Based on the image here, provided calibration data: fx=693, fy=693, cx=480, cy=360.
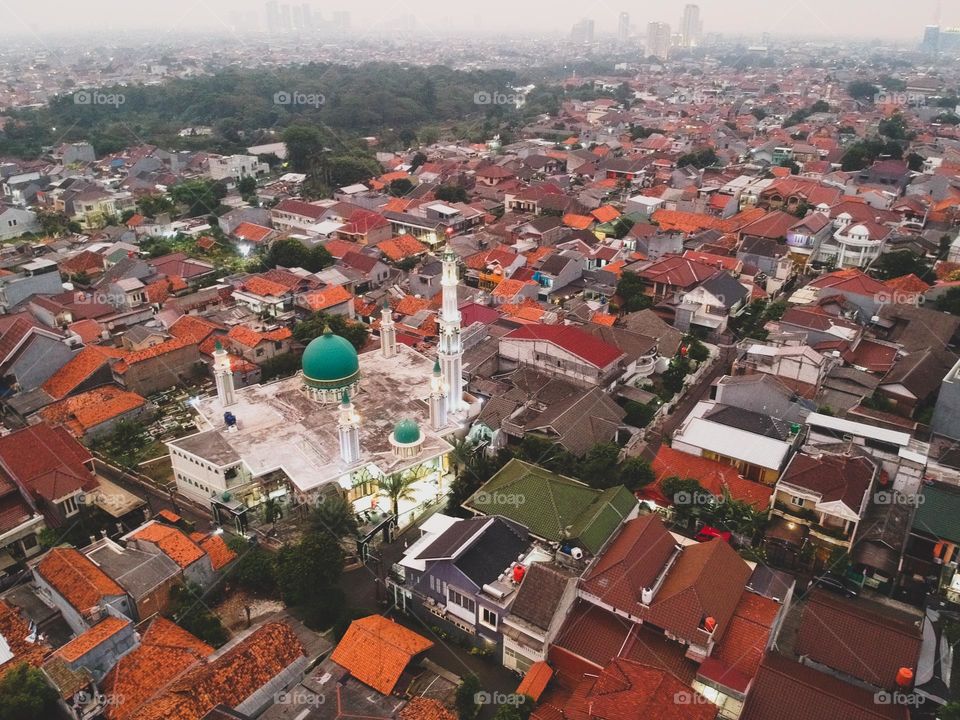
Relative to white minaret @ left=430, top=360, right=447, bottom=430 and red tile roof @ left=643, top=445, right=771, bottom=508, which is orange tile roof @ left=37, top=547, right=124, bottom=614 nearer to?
white minaret @ left=430, top=360, right=447, bottom=430

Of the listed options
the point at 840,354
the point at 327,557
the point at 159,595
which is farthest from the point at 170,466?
the point at 840,354

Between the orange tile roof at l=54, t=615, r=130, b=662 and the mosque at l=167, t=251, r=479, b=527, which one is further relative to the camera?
the mosque at l=167, t=251, r=479, b=527

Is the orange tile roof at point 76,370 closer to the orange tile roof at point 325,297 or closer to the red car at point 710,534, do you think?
the orange tile roof at point 325,297

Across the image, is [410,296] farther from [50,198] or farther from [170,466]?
[50,198]

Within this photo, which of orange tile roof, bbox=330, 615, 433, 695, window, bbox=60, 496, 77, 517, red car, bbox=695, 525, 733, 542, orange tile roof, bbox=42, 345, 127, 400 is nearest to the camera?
orange tile roof, bbox=330, 615, 433, 695

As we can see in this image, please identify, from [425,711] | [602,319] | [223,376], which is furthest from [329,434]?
[602,319]

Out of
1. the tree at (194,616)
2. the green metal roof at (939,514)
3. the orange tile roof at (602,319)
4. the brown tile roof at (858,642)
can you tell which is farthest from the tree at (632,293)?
the tree at (194,616)

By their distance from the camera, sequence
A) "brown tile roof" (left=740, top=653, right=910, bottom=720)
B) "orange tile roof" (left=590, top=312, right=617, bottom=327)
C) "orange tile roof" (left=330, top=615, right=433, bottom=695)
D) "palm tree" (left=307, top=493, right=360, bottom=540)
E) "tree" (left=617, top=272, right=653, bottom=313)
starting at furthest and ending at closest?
"tree" (left=617, top=272, right=653, bottom=313) < "orange tile roof" (left=590, top=312, right=617, bottom=327) < "palm tree" (left=307, top=493, right=360, bottom=540) < "orange tile roof" (left=330, top=615, right=433, bottom=695) < "brown tile roof" (left=740, top=653, right=910, bottom=720)

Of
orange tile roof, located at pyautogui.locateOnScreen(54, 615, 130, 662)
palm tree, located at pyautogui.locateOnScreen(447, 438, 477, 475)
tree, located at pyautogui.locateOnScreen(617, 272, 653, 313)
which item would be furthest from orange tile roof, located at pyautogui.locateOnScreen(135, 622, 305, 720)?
tree, located at pyautogui.locateOnScreen(617, 272, 653, 313)
